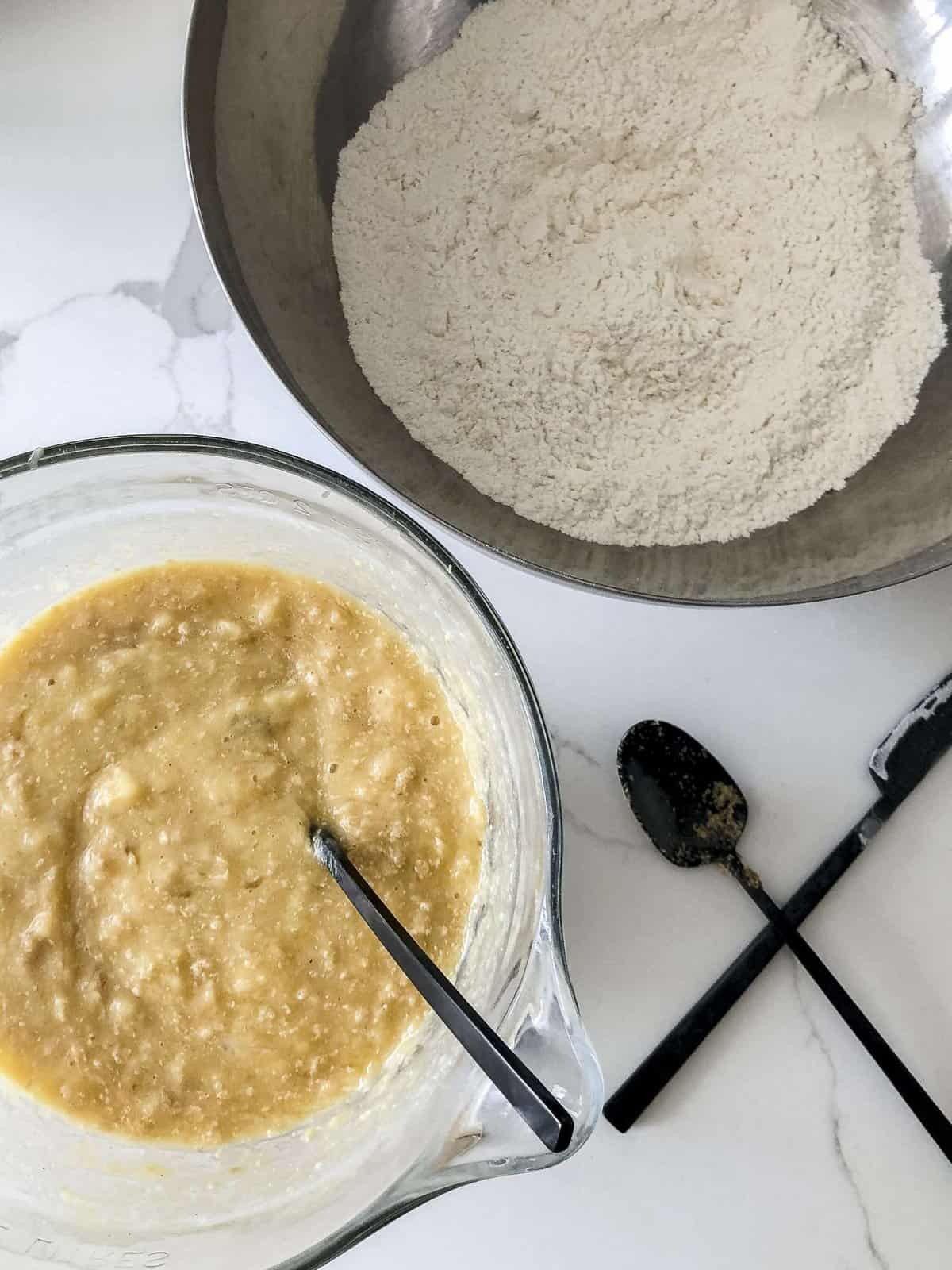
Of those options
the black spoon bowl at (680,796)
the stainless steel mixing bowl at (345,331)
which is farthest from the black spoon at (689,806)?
the stainless steel mixing bowl at (345,331)

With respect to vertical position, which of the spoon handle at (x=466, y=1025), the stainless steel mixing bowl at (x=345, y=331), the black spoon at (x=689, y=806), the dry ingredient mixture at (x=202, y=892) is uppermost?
the stainless steel mixing bowl at (x=345, y=331)

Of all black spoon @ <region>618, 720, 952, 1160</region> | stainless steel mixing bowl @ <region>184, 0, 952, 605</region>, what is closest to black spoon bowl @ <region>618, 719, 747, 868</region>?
black spoon @ <region>618, 720, 952, 1160</region>

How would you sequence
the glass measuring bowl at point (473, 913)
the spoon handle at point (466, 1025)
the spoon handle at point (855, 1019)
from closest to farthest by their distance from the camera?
the spoon handle at point (466, 1025)
the glass measuring bowl at point (473, 913)
the spoon handle at point (855, 1019)

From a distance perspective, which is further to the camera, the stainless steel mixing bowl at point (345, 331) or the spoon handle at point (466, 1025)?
the stainless steel mixing bowl at point (345, 331)

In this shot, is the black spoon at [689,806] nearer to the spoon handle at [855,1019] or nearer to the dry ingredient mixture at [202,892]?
the spoon handle at [855,1019]

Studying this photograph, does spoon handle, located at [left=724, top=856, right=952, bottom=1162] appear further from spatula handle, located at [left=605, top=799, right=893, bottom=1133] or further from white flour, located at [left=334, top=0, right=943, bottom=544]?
white flour, located at [left=334, top=0, right=943, bottom=544]

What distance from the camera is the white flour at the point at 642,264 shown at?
101 centimetres

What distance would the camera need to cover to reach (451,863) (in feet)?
3.06

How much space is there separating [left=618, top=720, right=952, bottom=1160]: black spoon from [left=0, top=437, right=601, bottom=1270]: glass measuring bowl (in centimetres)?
17

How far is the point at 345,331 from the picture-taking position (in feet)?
3.36

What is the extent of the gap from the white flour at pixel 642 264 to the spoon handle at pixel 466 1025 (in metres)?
0.36

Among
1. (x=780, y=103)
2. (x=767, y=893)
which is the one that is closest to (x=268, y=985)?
(x=767, y=893)

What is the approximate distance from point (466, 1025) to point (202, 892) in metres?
0.30

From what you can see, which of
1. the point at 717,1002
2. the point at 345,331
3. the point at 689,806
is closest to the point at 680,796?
the point at 689,806
